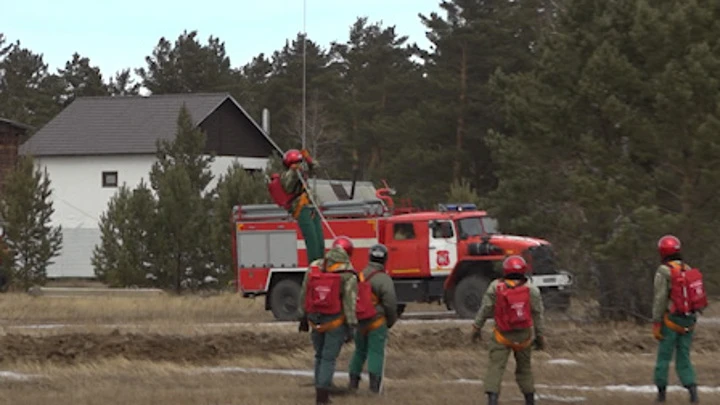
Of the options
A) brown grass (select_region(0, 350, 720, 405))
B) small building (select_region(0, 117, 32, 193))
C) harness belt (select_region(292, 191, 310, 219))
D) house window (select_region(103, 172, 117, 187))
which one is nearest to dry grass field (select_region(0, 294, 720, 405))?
brown grass (select_region(0, 350, 720, 405))

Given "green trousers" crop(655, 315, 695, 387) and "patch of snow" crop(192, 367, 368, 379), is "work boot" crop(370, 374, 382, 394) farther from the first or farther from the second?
"green trousers" crop(655, 315, 695, 387)

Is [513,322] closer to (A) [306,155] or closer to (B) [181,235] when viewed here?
(A) [306,155]

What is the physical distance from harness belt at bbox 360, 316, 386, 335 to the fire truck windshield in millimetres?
13650

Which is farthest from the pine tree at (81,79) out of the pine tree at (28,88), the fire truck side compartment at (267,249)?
the fire truck side compartment at (267,249)

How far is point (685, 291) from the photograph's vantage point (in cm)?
1395

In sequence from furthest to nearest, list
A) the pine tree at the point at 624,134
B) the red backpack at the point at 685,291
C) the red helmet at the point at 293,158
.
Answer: the pine tree at the point at 624,134
the red helmet at the point at 293,158
the red backpack at the point at 685,291

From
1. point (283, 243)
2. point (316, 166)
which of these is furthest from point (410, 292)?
point (316, 166)

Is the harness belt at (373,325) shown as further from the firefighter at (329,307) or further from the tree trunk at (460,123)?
the tree trunk at (460,123)

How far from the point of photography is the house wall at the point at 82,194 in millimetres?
62500

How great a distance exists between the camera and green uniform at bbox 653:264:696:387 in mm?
14031

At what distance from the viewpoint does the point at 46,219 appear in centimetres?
4538

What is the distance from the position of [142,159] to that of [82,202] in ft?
13.3

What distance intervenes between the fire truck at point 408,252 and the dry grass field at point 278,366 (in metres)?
1.79

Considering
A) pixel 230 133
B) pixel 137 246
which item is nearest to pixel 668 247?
pixel 137 246
